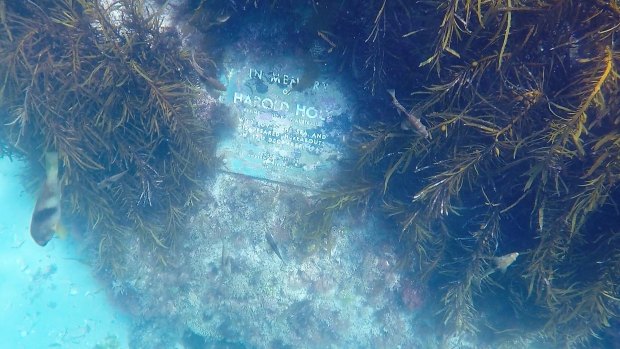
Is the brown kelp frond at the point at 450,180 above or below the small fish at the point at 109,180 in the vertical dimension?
above

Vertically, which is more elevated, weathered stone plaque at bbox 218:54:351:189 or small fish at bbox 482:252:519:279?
weathered stone plaque at bbox 218:54:351:189

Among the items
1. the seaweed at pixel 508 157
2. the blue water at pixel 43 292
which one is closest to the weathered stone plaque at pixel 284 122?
the seaweed at pixel 508 157

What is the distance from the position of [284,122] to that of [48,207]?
3.92 metres

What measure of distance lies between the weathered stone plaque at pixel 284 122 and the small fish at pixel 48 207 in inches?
101

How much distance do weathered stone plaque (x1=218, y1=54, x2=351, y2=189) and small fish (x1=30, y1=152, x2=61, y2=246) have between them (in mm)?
2561

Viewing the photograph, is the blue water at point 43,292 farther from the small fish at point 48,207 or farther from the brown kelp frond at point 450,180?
the brown kelp frond at point 450,180

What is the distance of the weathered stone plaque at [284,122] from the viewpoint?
18.9ft

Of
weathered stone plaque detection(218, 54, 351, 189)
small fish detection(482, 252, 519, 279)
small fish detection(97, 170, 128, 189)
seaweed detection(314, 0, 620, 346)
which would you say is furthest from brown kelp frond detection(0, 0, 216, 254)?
small fish detection(482, 252, 519, 279)

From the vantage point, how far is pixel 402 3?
4.45 metres

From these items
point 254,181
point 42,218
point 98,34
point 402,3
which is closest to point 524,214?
point 402,3

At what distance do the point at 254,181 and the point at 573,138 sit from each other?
4.64 meters

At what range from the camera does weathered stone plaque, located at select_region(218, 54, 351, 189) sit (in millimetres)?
5773

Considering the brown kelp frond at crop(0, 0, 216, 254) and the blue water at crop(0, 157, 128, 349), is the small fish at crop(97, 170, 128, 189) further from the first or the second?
the blue water at crop(0, 157, 128, 349)

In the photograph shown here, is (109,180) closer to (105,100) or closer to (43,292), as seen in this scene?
(105,100)
